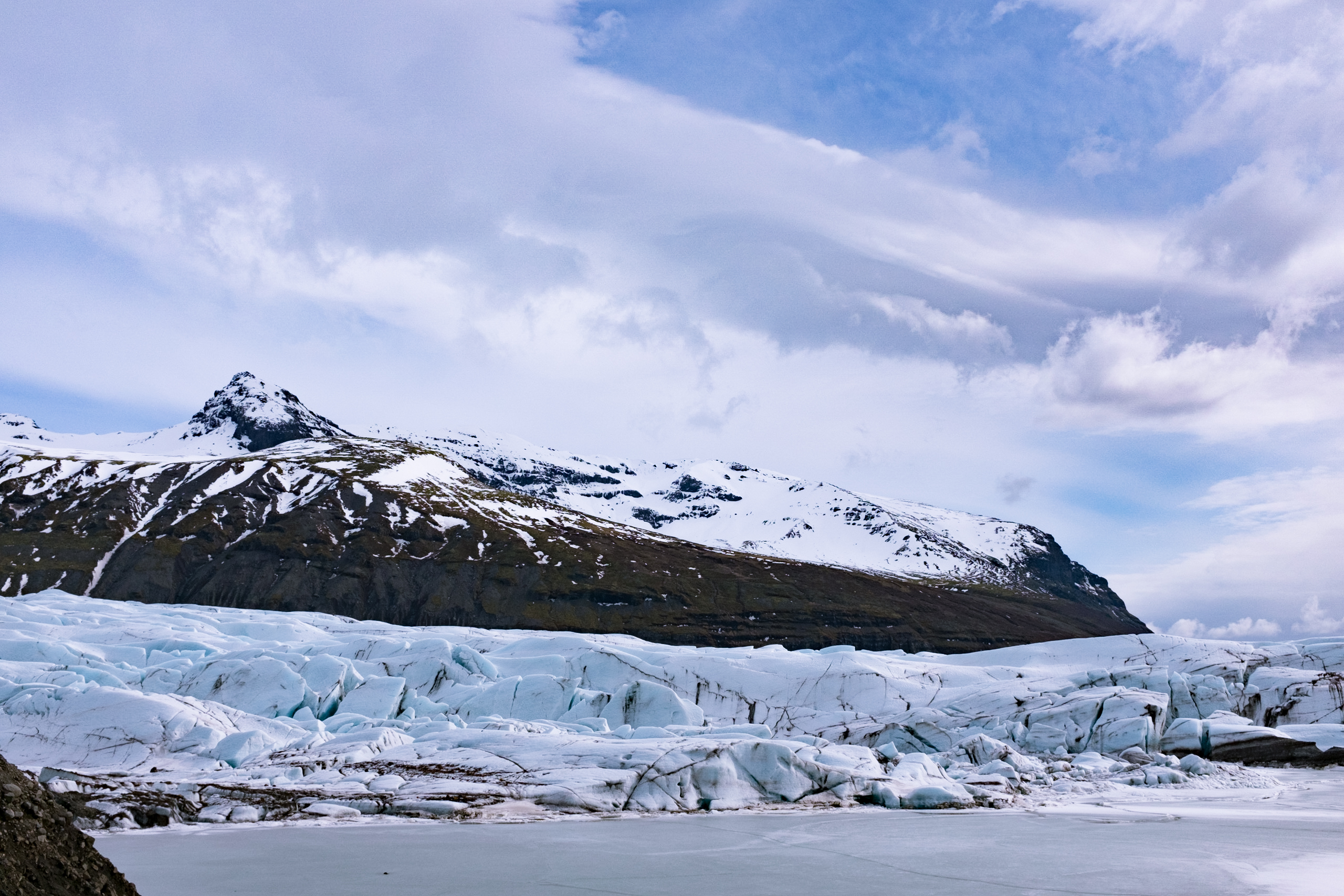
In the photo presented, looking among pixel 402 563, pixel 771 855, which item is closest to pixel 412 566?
pixel 402 563

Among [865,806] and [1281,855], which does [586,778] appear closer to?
[865,806]

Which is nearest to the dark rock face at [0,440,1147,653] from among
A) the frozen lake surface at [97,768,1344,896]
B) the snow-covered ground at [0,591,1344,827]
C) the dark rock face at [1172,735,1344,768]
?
the snow-covered ground at [0,591,1344,827]

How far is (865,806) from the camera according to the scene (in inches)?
765

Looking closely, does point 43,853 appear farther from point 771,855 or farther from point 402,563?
point 402,563

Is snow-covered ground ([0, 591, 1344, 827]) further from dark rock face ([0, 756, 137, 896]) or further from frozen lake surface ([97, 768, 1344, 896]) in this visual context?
dark rock face ([0, 756, 137, 896])

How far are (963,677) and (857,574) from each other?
125 m

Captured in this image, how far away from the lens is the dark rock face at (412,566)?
117 meters

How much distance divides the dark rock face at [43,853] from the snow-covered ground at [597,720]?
376 inches

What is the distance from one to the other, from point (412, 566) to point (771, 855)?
119 metres

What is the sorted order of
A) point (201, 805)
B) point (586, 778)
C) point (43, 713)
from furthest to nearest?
point (43, 713) → point (586, 778) → point (201, 805)

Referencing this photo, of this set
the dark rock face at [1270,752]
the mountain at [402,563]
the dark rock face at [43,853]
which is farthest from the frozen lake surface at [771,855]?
the mountain at [402,563]

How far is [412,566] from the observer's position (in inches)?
4958

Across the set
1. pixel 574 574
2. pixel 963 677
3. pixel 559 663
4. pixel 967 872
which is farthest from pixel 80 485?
pixel 967 872

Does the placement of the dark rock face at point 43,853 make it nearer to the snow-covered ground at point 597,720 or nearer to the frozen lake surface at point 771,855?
the frozen lake surface at point 771,855
